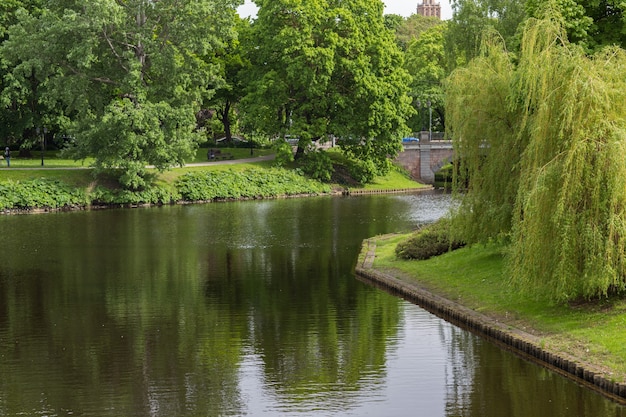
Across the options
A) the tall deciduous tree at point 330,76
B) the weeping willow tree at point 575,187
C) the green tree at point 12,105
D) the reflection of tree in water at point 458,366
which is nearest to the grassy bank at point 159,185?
the green tree at point 12,105

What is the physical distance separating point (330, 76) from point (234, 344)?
199 feet

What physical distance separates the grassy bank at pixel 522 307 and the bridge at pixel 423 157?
2264 inches

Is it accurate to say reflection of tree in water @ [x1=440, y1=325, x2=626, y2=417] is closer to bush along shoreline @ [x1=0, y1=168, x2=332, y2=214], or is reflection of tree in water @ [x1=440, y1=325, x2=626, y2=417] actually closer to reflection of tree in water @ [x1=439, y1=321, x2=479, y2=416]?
reflection of tree in water @ [x1=439, y1=321, x2=479, y2=416]

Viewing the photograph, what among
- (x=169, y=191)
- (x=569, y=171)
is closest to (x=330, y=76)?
(x=169, y=191)

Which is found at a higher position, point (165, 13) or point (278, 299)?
point (165, 13)

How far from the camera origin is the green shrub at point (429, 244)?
40.9 metres

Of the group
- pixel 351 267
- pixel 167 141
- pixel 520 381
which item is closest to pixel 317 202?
pixel 167 141

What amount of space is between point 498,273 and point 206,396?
48.4ft

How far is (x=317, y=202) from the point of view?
78.4 meters

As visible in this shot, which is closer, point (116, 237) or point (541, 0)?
point (541, 0)

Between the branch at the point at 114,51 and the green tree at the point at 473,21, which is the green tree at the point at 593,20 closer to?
the branch at the point at 114,51

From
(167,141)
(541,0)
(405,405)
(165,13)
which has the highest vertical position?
(165,13)

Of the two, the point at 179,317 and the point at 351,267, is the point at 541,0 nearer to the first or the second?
the point at 351,267

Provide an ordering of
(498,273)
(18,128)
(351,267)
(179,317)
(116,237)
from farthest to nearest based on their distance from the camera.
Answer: (18,128) → (116,237) → (351,267) → (498,273) → (179,317)
